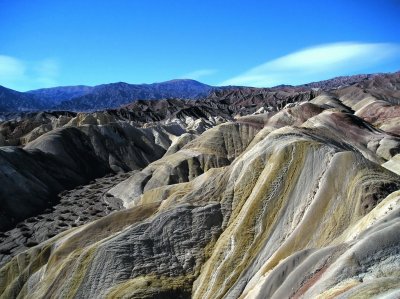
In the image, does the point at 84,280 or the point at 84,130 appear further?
the point at 84,130

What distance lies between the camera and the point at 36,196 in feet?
156

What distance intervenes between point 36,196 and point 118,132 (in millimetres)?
27685

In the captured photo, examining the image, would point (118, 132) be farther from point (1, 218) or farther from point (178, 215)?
point (178, 215)

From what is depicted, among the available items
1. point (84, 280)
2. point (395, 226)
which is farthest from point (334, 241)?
point (84, 280)

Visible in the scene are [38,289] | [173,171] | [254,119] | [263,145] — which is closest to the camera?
[38,289]

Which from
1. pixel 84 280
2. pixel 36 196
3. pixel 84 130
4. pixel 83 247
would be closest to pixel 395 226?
pixel 84 280

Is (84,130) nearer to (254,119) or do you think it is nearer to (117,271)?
(254,119)

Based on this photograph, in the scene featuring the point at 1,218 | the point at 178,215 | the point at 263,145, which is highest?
the point at 263,145

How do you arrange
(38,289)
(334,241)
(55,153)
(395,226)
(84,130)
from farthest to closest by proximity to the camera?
(84,130) < (55,153) < (38,289) < (334,241) < (395,226)

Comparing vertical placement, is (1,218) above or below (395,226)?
below

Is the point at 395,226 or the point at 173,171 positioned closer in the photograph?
the point at 395,226

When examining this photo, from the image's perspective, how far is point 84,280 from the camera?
70.3 ft

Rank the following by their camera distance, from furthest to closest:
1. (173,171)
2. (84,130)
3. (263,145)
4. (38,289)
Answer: (84,130)
(173,171)
(263,145)
(38,289)

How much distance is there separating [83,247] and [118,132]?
50.8 metres
